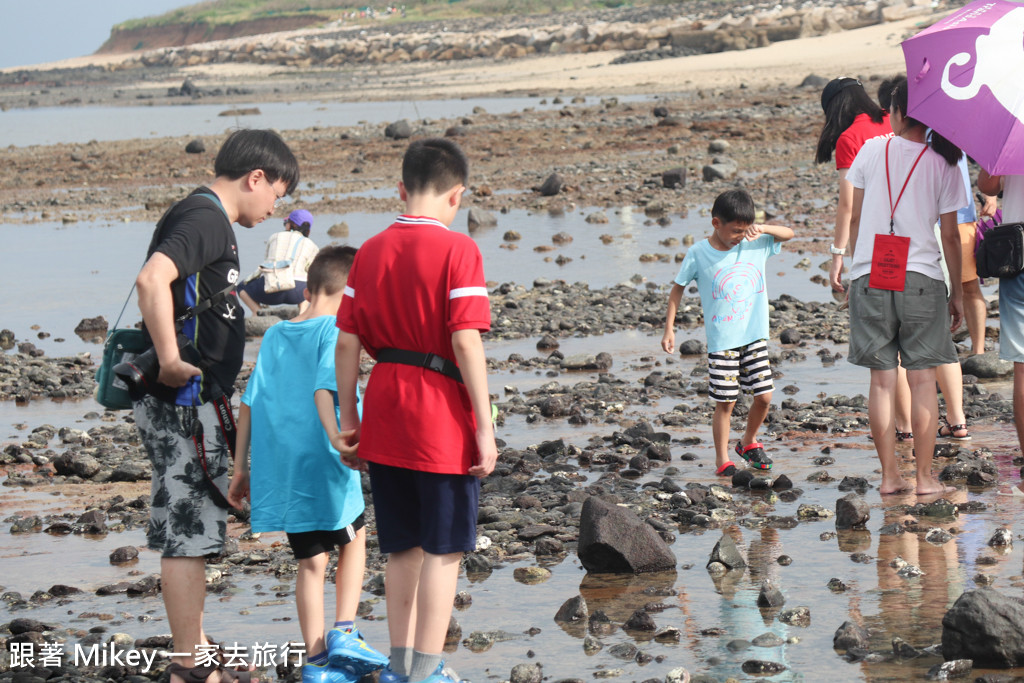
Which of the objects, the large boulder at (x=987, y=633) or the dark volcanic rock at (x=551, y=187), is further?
the dark volcanic rock at (x=551, y=187)

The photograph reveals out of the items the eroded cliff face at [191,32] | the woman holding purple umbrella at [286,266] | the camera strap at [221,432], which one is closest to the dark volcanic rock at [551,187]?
the woman holding purple umbrella at [286,266]

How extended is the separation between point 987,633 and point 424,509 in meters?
1.96

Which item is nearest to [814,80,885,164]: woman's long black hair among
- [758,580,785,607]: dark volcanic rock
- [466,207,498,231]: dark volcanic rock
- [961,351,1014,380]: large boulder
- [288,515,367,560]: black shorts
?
[961,351,1014,380]: large boulder

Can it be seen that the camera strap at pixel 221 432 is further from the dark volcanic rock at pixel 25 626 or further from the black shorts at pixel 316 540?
the dark volcanic rock at pixel 25 626

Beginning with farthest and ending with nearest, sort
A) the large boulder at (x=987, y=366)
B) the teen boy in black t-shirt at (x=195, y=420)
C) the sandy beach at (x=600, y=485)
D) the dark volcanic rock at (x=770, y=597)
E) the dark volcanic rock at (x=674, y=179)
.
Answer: the dark volcanic rock at (x=674, y=179), the large boulder at (x=987, y=366), the dark volcanic rock at (x=770, y=597), the sandy beach at (x=600, y=485), the teen boy in black t-shirt at (x=195, y=420)

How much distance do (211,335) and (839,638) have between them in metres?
2.54

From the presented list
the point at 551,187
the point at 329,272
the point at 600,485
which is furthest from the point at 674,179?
the point at 329,272

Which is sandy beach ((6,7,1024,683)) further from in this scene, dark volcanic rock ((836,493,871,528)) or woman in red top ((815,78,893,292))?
woman in red top ((815,78,893,292))

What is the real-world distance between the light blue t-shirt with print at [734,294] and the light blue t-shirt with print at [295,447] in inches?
113

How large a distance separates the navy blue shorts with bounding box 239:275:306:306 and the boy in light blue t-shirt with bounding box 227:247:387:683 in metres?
5.48

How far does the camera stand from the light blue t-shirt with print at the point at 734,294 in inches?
261

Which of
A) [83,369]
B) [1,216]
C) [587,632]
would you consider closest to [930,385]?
[587,632]

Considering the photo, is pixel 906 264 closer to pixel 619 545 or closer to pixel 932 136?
pixel 932 136

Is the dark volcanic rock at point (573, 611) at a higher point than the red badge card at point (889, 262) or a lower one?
lower
